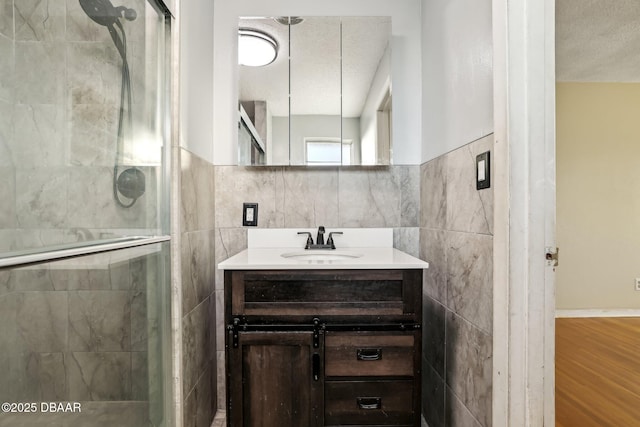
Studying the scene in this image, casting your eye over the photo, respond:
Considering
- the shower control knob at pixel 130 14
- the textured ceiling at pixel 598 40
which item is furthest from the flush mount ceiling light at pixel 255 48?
the textured ceiling at pixel 598 40

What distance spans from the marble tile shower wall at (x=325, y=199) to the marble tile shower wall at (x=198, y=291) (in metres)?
0.13

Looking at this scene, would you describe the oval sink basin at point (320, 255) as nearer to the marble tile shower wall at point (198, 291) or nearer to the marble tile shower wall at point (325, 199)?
the marble tile shower wall at point (325, 199)

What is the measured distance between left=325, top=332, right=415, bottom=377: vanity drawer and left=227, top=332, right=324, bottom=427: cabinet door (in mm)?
55

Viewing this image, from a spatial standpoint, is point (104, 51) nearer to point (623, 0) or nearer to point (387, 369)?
point (387, 369)

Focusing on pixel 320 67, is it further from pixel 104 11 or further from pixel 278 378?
pixel 278 378

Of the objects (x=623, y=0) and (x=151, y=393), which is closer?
(x=151, y=393)

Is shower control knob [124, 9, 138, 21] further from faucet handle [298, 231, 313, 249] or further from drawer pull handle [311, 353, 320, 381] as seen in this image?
drawer pull handle [311, 353, 320, 381]

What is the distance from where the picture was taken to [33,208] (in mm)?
728

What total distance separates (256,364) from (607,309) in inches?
151

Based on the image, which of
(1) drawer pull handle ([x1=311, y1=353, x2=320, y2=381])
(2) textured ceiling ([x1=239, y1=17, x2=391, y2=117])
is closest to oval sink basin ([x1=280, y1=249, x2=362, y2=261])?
(1) drawer pull handle ([x1=311, y1=353, x2=320, y2=381])

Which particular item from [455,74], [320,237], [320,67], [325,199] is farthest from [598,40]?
[320,237]

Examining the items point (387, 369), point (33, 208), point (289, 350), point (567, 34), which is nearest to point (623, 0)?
point (567, 34)

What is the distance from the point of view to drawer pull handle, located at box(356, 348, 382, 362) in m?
1.28

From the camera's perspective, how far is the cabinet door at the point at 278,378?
1.27 metres
